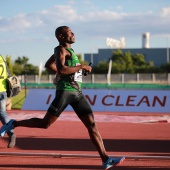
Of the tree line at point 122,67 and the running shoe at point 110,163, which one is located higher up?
the running shoe at point 110,163

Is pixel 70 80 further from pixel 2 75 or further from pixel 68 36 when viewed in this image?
pixel 2 75

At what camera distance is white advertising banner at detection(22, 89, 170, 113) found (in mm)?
20094

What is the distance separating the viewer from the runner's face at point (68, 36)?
7520mm

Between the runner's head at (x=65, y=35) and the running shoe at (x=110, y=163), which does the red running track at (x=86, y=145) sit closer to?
the running shoe at (x=110, y=163)

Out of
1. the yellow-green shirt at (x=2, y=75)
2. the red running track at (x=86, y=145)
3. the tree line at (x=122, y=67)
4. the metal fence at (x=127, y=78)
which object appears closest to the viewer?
the red running track at (x=86, y=145)

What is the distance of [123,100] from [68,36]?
13198mm

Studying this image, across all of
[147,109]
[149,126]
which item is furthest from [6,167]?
[147,109]

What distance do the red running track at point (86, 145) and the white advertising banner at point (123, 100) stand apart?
1654 millimetres

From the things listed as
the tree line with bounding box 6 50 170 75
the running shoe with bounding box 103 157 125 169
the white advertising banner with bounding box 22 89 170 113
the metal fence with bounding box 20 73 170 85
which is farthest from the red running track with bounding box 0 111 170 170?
the tree line with bounding box 6 50 170 75

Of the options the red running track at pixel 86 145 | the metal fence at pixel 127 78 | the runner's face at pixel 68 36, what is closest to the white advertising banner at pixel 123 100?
the red running track at pixel 86 145

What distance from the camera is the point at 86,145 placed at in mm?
10648

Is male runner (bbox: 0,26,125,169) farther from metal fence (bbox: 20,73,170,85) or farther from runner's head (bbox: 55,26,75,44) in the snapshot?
metal fence (bbox: 20,73,170,85)

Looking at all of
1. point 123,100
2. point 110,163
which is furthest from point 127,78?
point 110,163

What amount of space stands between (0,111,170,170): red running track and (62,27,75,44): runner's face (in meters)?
1.89
